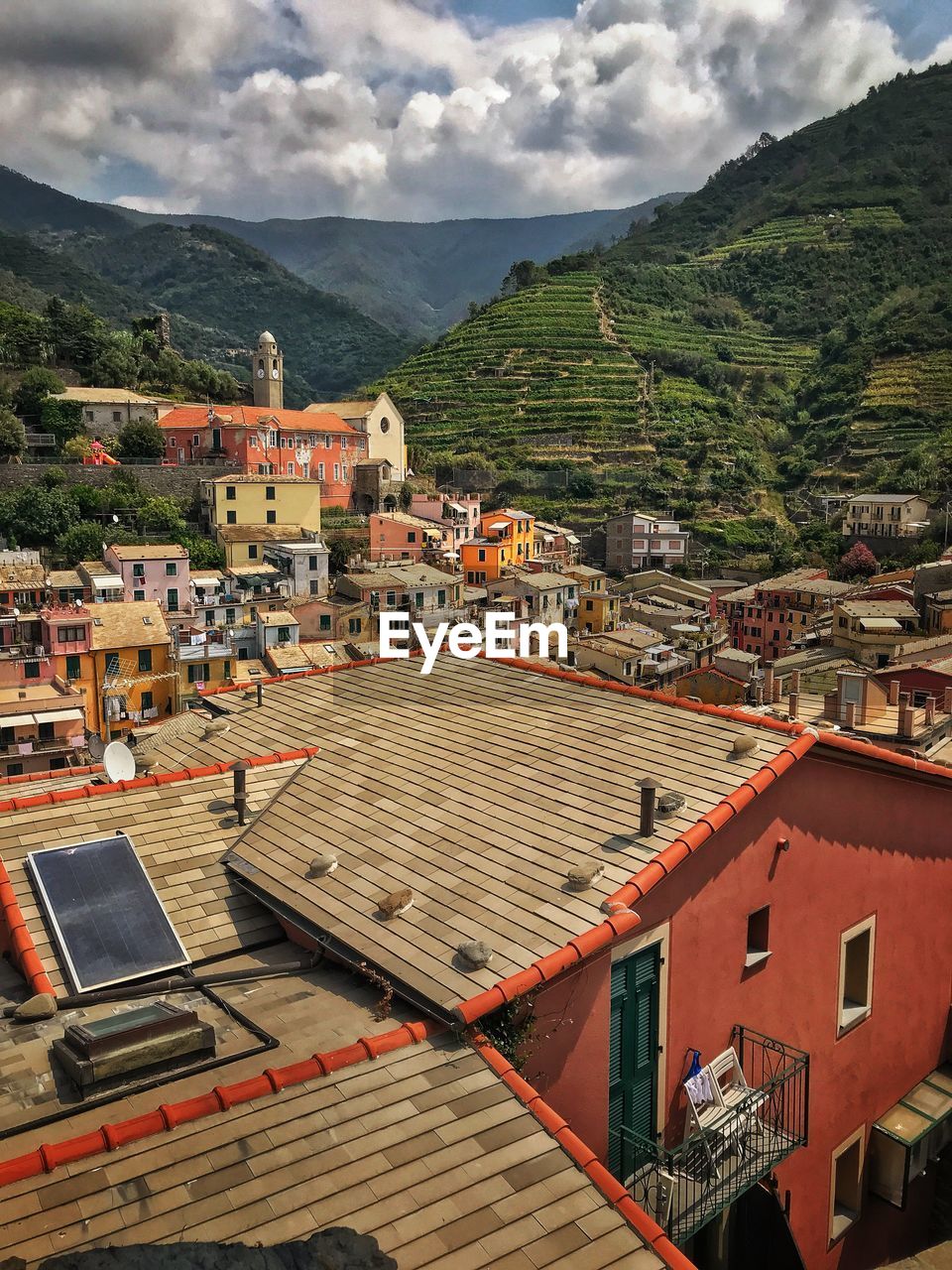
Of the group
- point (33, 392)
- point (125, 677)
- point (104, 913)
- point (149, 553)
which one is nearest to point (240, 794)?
point (104, 913)

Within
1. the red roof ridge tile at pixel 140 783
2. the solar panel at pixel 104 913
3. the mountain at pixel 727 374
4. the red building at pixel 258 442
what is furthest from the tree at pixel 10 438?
the solar panel at pixel 104 913

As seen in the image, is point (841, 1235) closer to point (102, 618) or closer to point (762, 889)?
point (762, 889)

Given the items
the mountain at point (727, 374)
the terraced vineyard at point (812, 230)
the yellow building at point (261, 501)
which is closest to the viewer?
the yellow building at point (261, 501)

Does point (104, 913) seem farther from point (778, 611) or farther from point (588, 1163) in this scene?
point (778, 611)

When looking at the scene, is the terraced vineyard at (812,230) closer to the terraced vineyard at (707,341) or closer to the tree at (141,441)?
the terraced vineyard at (707,341)

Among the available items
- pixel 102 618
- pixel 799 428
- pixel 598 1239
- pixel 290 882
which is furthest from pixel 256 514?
pixel 799 428

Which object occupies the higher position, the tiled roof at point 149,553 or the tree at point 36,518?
the tree at point 36,518

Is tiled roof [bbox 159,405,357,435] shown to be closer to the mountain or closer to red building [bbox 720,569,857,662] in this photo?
the mountain
